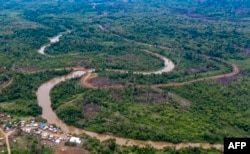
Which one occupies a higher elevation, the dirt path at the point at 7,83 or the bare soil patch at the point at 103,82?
the dirt path at the point at 7,83

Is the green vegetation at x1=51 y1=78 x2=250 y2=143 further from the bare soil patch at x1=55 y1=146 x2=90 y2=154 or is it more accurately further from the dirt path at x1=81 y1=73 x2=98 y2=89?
the bare soil patch at x1=55 y1=146 x2=90 y2=154

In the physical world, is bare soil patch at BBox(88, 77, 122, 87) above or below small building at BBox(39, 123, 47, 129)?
above

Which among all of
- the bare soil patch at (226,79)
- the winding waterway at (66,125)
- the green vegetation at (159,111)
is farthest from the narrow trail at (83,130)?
the bare soil patch at (226,79)

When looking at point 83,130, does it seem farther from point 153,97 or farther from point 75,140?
point 153,97

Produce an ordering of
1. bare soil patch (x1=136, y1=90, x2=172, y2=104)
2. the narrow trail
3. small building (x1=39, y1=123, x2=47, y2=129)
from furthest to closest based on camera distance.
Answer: bare soil patch (x1=136, y1=90, x2=172, y2=104) → small building (x1=39, y1=123, x2=47, y2=129) → the narrow trail

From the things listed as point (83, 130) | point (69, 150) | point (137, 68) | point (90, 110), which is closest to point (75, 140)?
point (69, 150)

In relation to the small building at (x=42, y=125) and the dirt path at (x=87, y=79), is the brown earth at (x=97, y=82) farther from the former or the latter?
the small building at (x=42, y=125)

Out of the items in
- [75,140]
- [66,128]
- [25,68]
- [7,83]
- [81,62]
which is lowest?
[66,128]

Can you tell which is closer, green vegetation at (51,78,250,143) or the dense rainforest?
green vegetation at (51,78,250,143)

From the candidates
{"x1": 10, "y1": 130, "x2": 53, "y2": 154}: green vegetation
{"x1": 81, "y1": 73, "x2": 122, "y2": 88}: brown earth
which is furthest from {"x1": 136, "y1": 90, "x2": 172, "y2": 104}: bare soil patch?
{"x1": 10, "y1": 130, "x2": 53, "y2": 154}: green vegetation
